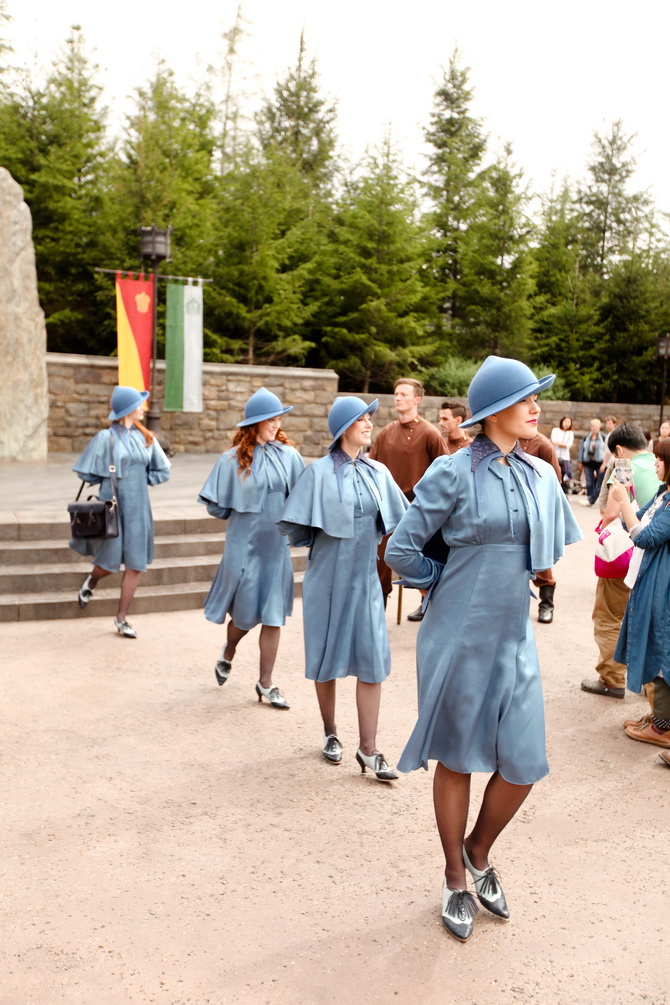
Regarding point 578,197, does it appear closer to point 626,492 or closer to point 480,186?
point 480,186

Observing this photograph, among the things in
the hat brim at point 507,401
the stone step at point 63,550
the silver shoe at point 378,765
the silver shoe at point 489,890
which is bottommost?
the silver shoe at point 378,765

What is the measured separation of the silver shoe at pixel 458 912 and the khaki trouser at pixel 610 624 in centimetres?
311

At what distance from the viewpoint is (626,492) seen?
4996 mm

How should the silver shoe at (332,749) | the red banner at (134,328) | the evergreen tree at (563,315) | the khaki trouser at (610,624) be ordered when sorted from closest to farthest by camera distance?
the silver shoe at (332,749) < the khaki trouser at (610,624) < the red banner at (134,328) < the evergreen tree at (563,315)

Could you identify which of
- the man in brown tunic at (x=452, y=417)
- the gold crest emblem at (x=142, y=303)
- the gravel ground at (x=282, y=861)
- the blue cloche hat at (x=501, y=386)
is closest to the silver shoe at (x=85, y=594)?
the gravel ground at (x=282, y=861)

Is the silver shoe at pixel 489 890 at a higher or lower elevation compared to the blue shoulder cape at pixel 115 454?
lower

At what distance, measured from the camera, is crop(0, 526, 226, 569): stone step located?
8352 millimetres

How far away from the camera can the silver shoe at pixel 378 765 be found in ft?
14.9

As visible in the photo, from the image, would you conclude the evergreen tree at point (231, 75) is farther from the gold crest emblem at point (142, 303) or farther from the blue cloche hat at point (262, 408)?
the blue cloche hat at point (262, 408)

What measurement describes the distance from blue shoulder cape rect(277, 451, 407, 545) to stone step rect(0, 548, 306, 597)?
3.97 meters

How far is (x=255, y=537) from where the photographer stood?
5.72 m

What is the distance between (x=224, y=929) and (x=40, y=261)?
1978 centimetres

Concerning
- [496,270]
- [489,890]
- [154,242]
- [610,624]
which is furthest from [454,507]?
[496,270]

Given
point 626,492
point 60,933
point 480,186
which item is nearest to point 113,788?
point 60,933
